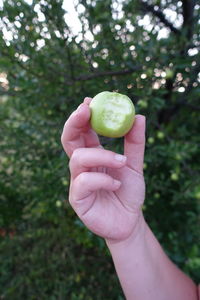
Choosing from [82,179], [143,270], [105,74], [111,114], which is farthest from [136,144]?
[105,74]

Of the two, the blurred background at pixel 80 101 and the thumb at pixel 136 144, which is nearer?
the thumb at pixel 136 144

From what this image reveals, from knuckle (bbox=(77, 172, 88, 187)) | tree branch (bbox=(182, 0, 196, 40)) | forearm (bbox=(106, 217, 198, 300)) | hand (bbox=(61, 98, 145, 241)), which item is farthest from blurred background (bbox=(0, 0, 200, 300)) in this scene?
knuckle (bbox=(77, 172, 88, 187))

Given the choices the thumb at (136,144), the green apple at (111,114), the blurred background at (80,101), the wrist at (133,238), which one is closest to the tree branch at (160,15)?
the blurred background at (80,101)

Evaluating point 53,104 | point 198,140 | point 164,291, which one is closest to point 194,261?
point 164,291

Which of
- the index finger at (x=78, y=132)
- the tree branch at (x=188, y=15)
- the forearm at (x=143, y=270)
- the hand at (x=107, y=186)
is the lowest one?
the forearm at (x=143, y=270)

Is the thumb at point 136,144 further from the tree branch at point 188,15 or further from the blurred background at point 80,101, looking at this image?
the tree branch at point 188,15

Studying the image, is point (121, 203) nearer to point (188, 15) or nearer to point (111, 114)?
point (111, 114)

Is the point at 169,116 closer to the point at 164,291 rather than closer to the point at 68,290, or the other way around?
the point at 164,291

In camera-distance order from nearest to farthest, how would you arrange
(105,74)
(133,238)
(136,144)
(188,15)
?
(136,144) < (133,238) < (105,74) < (188,15)
